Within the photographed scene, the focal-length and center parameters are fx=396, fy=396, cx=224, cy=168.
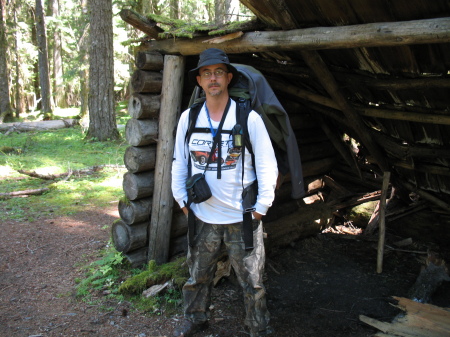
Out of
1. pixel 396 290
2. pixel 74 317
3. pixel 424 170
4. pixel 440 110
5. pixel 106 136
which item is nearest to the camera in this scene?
pixel 74 317

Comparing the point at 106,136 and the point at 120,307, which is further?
the point at 106,136

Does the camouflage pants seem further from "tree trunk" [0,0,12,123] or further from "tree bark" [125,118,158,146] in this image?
"tree trunk" [0,0,12,123]

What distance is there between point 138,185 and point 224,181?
192cm

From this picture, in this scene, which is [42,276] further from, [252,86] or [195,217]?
[252,86]

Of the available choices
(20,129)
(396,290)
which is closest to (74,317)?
(396,290)

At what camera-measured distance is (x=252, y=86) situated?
3.42 m

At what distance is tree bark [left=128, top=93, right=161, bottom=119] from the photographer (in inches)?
183

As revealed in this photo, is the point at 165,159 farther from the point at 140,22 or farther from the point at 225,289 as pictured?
the point at 225,289

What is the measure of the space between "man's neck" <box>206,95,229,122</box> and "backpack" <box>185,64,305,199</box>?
113 mm

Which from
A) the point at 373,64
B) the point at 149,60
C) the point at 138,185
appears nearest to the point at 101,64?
the point at 149,60

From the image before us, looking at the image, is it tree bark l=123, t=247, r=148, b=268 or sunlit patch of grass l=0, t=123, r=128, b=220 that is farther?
sunlit patch of grass l=0, t=123, r=128, b=220

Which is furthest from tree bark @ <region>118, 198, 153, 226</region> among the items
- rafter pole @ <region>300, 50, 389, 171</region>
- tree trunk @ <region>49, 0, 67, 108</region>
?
tree trunk @ <region>49, 0, 67, 108</region>

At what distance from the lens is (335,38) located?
11.1 ft

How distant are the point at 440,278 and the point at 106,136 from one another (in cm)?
1081
